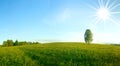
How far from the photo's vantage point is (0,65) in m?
27.5

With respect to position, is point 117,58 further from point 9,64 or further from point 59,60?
point 9,64

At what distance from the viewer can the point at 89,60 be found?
96.1ft

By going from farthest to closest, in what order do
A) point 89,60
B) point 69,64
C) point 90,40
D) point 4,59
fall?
point 90,40 < point 4,59 < point 89,60 < point 69,64

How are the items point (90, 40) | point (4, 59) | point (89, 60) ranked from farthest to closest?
point (90, 40) → point (4, 59) → point (89, 60)

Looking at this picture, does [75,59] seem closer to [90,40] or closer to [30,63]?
[30,63]

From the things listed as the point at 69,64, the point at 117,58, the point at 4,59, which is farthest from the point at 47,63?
the point at 117,58

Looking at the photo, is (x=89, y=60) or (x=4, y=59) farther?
(x=4, y=59)

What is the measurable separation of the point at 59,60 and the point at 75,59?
8.53 feet

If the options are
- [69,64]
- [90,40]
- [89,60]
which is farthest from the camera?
[90,40]

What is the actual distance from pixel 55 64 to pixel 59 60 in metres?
2.37

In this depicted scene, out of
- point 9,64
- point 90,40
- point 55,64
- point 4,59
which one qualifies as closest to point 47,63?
point 55,64

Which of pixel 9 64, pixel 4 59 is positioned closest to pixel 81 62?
pixel 9 64

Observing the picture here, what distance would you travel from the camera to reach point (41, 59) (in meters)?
30.8

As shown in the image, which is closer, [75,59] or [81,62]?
[81,62]
